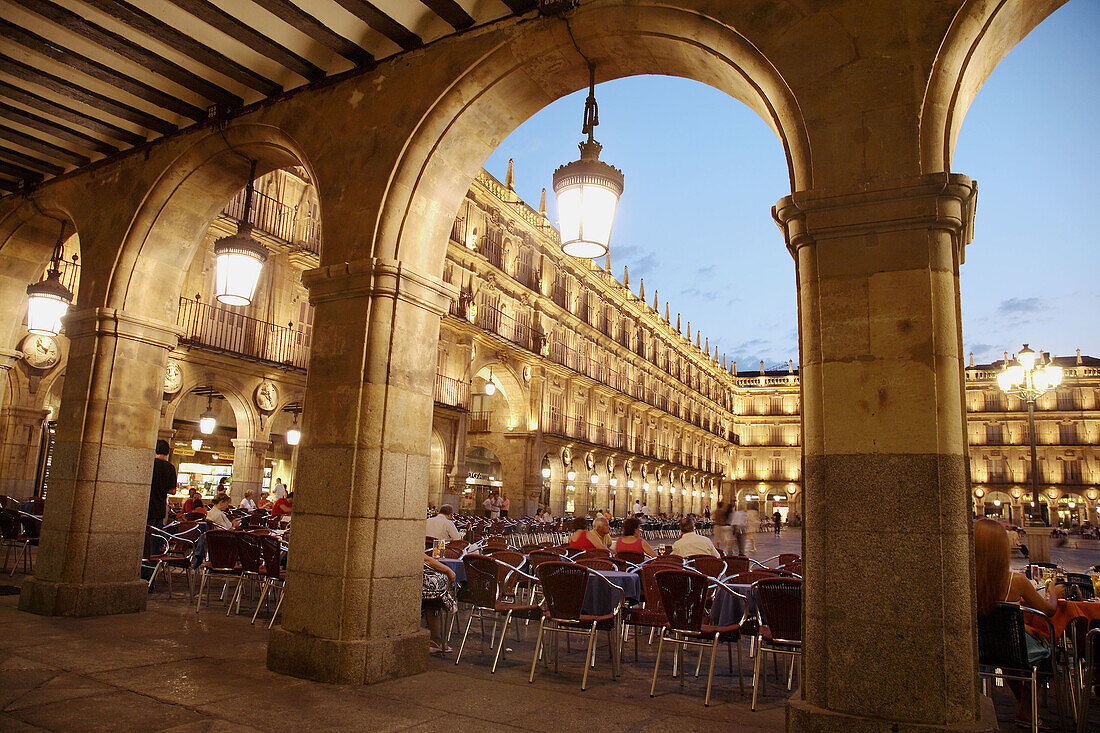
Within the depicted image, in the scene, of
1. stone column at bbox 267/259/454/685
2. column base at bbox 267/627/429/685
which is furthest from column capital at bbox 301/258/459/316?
column base at bbox 267/627/429/685

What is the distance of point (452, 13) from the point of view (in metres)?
4.37

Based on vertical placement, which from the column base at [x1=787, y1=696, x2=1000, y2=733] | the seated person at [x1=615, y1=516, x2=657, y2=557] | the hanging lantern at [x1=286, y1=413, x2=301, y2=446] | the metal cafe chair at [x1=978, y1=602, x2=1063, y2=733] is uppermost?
the hanging lantern at [x1=286, y1=413, x2=301, y2=446]

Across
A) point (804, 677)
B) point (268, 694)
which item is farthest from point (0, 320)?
Answer: point (804, 677)

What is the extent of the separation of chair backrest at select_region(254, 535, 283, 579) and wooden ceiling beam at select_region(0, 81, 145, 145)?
3575mm

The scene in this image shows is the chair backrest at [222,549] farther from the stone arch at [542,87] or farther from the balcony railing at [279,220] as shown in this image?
the balcony railing at [279,220]

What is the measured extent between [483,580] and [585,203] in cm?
281

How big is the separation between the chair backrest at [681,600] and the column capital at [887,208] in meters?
2.23

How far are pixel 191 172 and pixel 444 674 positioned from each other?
444 cm

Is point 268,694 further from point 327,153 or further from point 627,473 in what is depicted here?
point 627,473

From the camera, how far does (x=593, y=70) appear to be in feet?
14.1

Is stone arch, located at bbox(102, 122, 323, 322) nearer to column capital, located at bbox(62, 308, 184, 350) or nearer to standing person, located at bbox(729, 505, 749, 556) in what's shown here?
column capital, located at bbox(62, 308, 184, 350)

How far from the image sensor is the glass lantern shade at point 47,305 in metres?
6.54

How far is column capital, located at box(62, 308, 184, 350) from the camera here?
6.02m

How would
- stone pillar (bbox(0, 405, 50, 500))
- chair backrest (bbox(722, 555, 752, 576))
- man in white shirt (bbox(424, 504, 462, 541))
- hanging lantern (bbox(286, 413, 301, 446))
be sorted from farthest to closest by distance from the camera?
1. hanging lantern (bbox(286, 413, 301, 446))
2. stone pillar (bbox(0, 405, 50, 500))
3. man in white shirt (bbox(424, 504, 462, 541))
4. chair backrest (bbox(722, 555, 752, 576))
